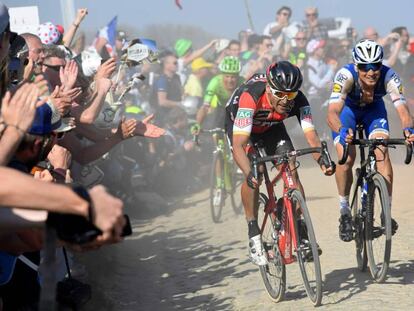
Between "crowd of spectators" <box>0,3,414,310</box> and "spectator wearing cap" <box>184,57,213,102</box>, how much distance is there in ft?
0.08

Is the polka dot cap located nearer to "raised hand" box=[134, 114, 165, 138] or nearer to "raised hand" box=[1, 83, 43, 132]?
"raised hand" box=[134, 114, 165, 138]

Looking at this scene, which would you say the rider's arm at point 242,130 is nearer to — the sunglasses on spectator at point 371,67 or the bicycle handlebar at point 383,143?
the bicycle handlebar at point 383,143

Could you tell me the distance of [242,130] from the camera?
745 cm

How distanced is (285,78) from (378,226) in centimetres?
159

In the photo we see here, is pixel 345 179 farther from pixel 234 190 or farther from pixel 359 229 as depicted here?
pixel 234 190

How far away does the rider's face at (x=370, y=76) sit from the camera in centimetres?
808

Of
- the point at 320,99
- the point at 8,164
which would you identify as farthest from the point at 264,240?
the point at 320,99

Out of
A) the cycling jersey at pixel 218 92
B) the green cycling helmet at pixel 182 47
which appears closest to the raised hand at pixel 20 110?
the cycling jersey at pixel 218 92

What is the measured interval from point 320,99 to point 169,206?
22.6 feet

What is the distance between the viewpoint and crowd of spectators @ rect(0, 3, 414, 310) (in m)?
2.59

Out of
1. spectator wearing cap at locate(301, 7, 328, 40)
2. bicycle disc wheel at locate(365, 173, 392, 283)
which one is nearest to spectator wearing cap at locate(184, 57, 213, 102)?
spectator wearing cap at locate(301, 7, 328, 40)

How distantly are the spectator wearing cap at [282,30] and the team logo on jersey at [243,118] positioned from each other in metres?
13.6

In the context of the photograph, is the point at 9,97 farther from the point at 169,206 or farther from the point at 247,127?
the point at 169,206

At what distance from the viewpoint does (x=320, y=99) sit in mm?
19188
